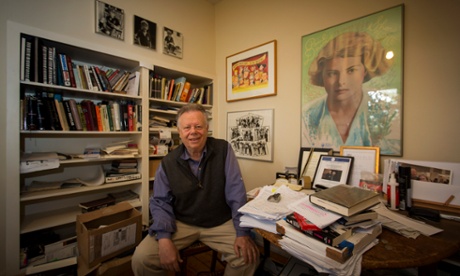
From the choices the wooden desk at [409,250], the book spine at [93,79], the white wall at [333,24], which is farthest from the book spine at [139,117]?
the wooden desk at [409,250]

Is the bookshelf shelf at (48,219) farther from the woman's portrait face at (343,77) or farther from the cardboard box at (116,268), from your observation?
the woman's portrait face at (343,77)

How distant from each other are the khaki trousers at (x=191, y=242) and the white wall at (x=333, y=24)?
38.7 inches

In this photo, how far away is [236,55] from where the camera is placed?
235 centimetres

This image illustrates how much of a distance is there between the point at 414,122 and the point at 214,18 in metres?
2.59

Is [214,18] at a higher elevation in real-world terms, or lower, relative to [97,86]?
higher

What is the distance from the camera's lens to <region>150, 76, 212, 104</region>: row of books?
82.4 inches

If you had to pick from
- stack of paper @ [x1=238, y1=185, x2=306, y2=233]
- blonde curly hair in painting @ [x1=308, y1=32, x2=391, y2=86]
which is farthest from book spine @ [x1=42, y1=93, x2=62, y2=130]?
blonde curly hair in painting @ [x1=308, y1=32, x2=391, y2=86]

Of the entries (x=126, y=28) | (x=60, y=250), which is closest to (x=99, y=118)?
(x=126, y=28)

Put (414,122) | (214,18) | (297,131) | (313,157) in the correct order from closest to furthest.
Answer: (414,122)
(313,157)
(297,131)
(214,18)

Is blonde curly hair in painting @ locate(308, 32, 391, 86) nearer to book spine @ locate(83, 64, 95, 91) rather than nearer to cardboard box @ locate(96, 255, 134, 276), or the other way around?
book spine @ locate(83, 64, 95, 91)

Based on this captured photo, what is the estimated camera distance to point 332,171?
1.44 m

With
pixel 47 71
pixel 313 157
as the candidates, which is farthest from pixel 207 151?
pixel 47 71

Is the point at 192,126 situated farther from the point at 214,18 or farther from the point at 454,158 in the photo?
the point at 214,18

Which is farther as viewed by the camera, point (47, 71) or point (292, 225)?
point (47, 71)
